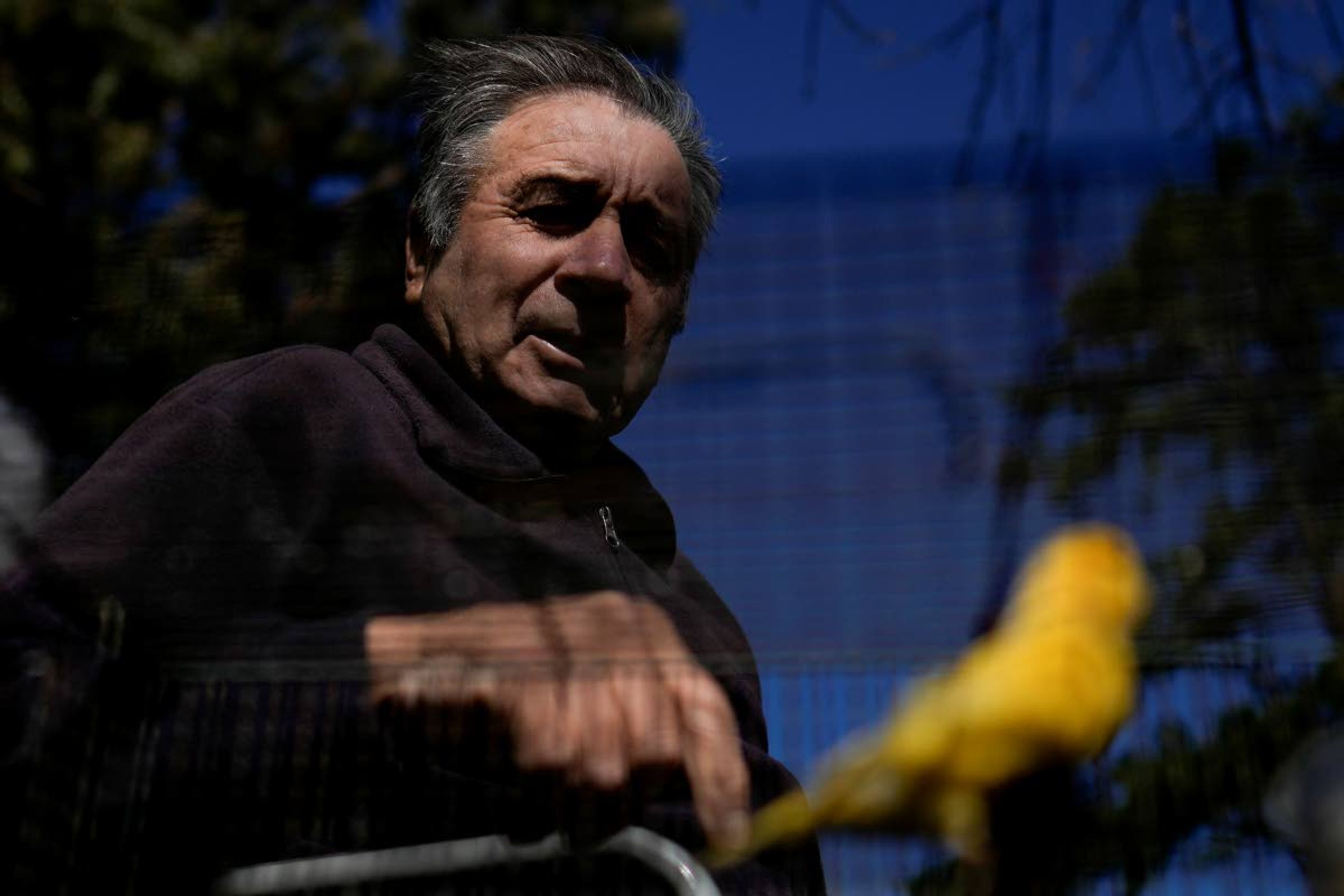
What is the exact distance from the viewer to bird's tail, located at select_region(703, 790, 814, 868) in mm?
509

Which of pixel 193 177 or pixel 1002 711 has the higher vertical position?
pixel 1002 711

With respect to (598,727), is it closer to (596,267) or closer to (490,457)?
(490,457)

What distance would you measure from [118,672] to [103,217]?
28 centimetres

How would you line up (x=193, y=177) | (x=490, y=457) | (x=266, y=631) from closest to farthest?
1. (x=266, y=631)
2. (x=490, y=457)
3. (x=193, y=177)

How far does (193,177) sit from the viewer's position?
219 centimetres

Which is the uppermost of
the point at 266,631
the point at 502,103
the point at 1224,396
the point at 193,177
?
the point at 1224,396

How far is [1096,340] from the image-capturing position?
1.49 ft

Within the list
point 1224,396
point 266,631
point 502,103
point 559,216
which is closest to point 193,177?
point 502,103

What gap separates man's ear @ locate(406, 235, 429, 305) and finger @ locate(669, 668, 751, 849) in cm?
43

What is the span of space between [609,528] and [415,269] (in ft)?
1.08

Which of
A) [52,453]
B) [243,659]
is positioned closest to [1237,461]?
[243,659]

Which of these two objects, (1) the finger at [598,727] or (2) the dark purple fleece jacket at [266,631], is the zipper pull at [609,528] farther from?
(1) the finger at [598,727]

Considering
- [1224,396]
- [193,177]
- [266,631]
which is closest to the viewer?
[1224,396]

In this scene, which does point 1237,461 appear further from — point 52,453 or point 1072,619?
point 52,453
